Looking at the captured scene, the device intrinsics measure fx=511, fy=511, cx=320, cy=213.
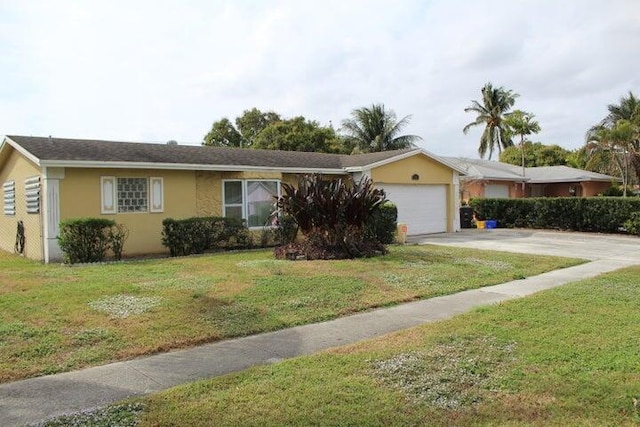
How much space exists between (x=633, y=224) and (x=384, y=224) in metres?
11.6

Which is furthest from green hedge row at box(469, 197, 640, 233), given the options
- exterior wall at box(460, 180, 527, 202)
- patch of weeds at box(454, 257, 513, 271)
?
patch of weeds at box(454, 257, 513, 271)

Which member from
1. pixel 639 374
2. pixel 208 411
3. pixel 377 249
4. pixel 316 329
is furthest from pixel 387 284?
pixel 208 411

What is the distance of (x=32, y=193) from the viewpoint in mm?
14664

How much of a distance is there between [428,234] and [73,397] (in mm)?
18437

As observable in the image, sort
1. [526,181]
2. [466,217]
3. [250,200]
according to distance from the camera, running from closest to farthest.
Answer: [250,200] < [466,217] < [526,181]

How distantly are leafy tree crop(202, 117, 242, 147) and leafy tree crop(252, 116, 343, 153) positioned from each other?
6531mm

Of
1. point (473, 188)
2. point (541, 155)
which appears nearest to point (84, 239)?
point (473, 188)

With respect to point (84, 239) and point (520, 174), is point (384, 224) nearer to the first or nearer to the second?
point (84, 239)

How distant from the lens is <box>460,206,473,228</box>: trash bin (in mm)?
25438

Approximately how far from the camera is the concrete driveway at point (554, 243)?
47.4 ft

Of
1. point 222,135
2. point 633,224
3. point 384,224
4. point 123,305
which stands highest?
point 222,135

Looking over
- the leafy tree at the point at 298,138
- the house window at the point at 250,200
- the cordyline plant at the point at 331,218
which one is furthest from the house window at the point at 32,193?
the leafy tree at the point at 298,138

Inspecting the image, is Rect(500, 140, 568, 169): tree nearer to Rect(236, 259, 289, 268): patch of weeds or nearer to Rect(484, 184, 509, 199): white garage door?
Rect(484, 184, 509, 199): white garage door

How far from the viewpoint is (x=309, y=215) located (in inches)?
524
